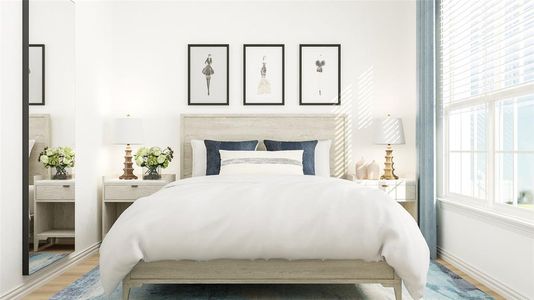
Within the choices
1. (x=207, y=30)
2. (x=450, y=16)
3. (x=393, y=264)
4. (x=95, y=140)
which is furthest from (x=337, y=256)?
(x=207, y=30)

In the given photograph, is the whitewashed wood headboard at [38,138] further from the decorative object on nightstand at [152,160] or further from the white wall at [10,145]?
the decorative object on nightstand at [152,160]

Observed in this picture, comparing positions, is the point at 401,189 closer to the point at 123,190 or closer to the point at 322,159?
the point at 322,159

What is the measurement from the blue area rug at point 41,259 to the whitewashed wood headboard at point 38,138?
0.53 meters

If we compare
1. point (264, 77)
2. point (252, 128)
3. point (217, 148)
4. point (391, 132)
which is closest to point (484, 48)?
point (391, 132)

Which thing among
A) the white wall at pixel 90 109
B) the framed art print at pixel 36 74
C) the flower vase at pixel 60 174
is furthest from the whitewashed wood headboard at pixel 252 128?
the framed art print at pixel 36 74

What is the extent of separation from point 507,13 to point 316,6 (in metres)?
2.34

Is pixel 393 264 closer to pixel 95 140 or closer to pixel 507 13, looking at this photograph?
pixel 507 13

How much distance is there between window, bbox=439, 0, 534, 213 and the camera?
2.87 m

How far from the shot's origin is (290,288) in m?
2.96

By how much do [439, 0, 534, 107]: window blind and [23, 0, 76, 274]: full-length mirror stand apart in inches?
127

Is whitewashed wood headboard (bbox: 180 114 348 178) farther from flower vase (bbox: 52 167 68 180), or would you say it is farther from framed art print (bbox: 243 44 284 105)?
flower vase (bbox: 52 167 68 180)

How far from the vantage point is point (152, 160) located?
457cm

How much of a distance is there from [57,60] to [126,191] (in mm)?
1495

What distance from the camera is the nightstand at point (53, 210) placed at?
3125mm
